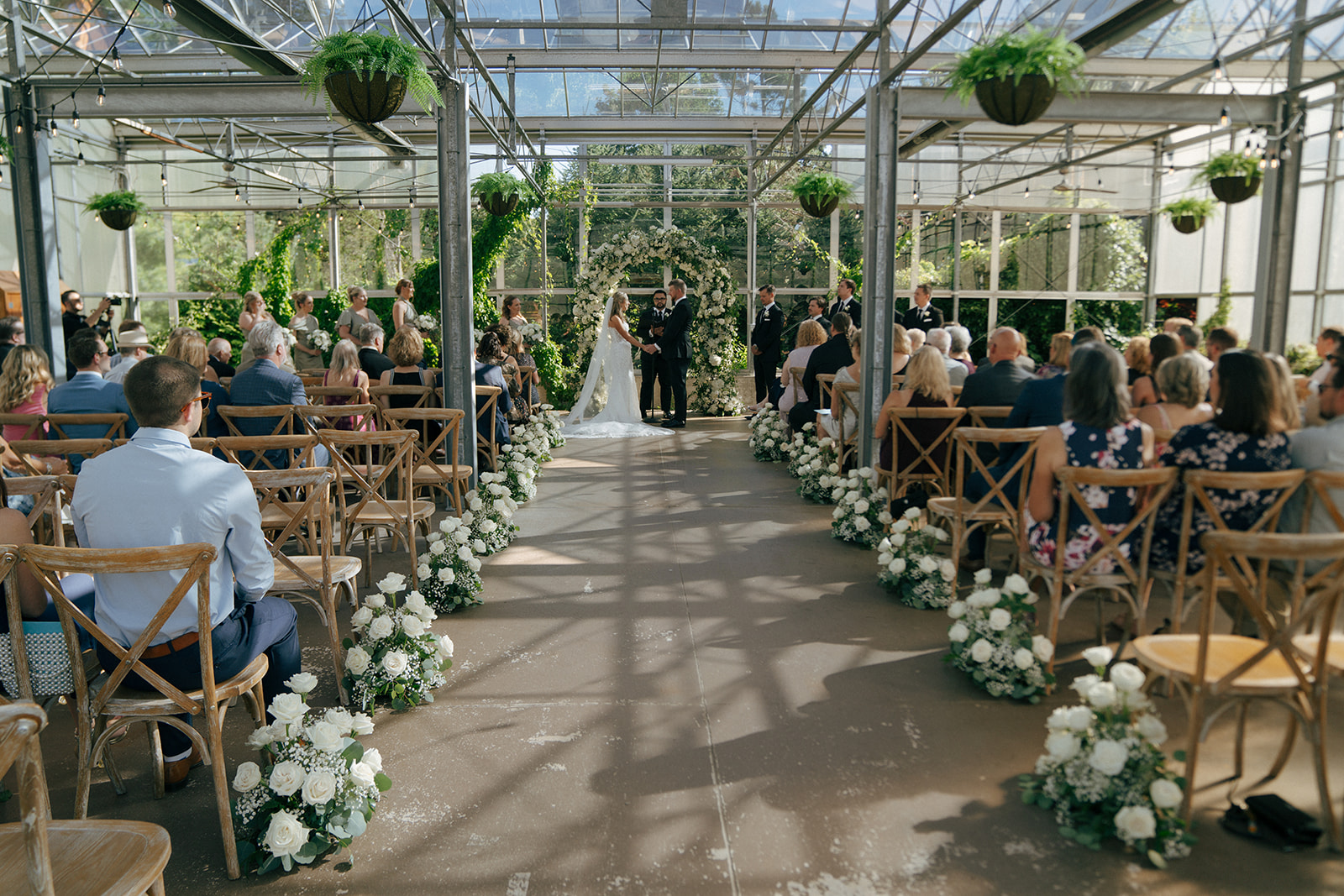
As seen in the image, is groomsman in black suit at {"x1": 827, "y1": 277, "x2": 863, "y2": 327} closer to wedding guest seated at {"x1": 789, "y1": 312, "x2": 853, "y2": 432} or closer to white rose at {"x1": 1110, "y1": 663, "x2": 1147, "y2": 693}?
wedding guest seated at {"x1": 789, "y1": 312, "x2": 853, "y2": 432}

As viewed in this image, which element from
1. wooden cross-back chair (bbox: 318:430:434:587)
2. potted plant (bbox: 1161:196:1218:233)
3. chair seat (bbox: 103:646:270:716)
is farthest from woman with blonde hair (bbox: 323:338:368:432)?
potted plant (bbox: 1161:196:1218:233)

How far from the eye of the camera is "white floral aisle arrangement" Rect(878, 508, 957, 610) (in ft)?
14.0

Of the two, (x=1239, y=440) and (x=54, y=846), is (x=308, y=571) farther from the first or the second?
(x=1239, y=440)

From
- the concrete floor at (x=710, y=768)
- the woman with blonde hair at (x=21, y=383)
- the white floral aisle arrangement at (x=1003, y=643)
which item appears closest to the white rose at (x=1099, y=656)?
the concrete floor at (x=710, y=768)

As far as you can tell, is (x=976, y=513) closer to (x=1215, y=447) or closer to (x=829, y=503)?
(x=1215, y=447)

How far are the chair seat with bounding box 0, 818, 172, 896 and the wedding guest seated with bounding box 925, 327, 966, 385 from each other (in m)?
5.42

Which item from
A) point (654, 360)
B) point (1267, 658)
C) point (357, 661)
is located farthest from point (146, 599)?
point (654, 360)

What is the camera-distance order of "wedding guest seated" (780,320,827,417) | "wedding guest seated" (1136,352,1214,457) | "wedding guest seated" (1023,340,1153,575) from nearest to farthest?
"wedding guest seated" (1023,340,1153,575), "wedding guest seated" (1136,352,1214,457), "wedding guest seated" (780,320,827,417)

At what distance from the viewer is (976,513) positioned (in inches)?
169

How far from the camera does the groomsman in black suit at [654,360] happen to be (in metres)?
11.2

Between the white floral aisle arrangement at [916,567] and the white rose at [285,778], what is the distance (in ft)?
9.33

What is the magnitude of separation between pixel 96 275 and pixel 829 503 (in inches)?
567

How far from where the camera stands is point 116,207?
35.3 feet

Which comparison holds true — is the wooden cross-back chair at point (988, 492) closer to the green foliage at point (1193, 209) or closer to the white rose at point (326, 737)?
the white rose at point (326, 737)
